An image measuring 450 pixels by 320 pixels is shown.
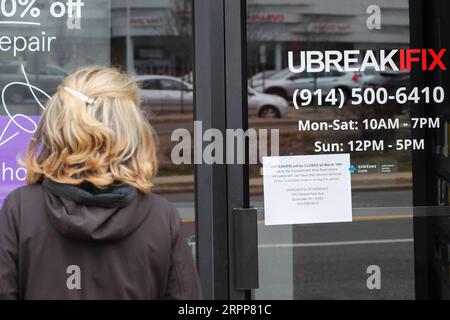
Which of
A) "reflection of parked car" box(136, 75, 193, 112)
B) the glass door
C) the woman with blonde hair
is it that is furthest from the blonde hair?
the glass door

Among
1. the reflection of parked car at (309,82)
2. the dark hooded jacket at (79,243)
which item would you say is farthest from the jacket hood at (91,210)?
the reflection of parked car at (309,82)

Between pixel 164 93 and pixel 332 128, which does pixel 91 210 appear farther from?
pixel 332 128

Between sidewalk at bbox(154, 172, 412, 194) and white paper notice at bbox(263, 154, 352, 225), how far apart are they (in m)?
0.07

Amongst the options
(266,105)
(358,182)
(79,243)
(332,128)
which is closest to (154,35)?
(266,105)

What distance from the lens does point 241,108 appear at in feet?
12.3

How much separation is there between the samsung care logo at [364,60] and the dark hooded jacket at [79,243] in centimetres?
160

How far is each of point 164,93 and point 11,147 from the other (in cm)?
75

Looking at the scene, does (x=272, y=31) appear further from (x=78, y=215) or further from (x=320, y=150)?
(x=78, y=215)

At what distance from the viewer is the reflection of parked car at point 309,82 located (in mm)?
3789

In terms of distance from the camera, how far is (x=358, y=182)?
12.7 feet

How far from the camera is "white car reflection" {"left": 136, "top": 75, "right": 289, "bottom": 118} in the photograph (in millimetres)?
3760
